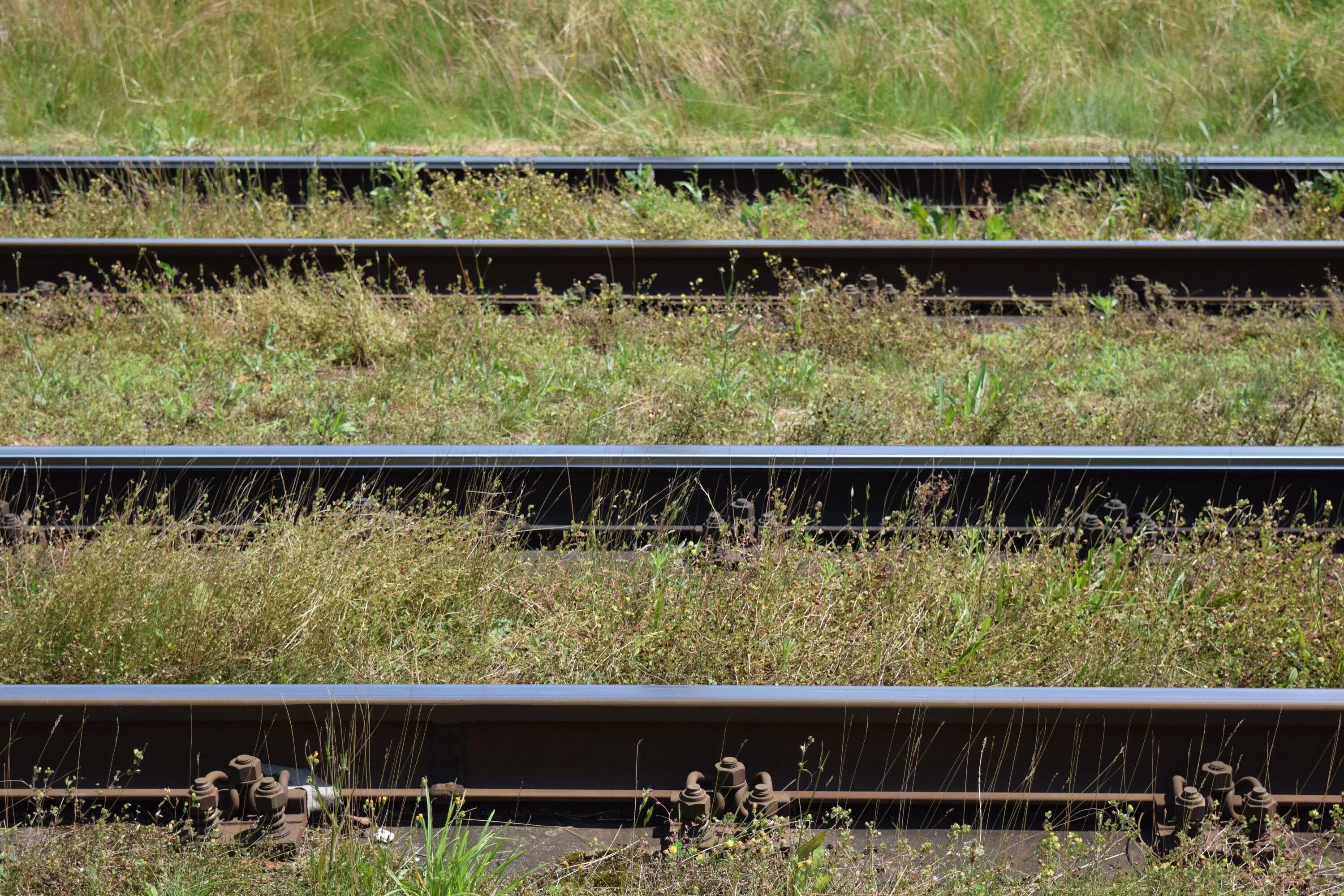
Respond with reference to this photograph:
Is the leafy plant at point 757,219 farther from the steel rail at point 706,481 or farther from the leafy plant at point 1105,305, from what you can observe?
the steel rail at point 706,481

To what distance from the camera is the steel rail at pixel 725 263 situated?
23.6 feet

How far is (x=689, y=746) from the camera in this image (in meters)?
3.34

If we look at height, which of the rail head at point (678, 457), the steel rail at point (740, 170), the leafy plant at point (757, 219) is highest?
the steel rail at point (740, 170)

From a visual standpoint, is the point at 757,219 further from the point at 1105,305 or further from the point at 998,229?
the point at 1105,305

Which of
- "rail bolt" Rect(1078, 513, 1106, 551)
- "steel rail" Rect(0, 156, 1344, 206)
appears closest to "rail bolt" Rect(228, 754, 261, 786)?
"rail bolt" Rect(1078, 513, 1106, 551)

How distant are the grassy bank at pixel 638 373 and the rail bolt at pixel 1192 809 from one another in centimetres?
231

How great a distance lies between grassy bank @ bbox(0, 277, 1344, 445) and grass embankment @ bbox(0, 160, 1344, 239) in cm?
109

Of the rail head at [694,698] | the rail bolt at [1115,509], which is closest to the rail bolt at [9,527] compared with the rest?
the rail head at [694,698]

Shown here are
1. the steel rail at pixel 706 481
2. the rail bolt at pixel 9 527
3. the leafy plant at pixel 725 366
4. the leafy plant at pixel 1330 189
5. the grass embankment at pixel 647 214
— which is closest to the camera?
the rail bolt at pixel 9 527

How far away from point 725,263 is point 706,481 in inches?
110

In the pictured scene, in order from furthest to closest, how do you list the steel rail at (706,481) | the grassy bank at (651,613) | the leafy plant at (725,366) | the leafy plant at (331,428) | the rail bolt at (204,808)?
the leafy plant at (725,366) → the leafy plant at (331,428) → the steel rail at (706,481) → the grassy bank at (651,613) → the rail bolt at (204,808)

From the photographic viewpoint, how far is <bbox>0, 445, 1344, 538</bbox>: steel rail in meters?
4.68

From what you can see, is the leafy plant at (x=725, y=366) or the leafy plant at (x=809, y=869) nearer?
the leafy plant at (x=809, y=869)

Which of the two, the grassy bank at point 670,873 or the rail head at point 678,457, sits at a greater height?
the rail head at point 678,457
